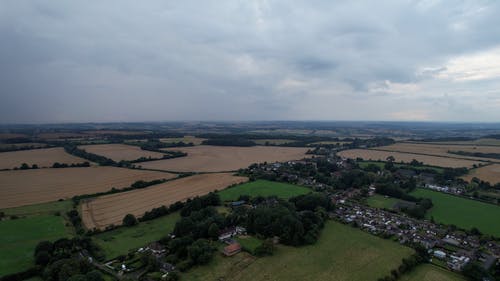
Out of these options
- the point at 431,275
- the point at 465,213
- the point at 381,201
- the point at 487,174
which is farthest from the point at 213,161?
the point at 487,174

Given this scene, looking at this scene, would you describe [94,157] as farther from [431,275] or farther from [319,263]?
[431,275]

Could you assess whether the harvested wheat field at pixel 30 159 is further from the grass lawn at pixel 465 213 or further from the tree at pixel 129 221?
the grass lawn at pixel 465 213

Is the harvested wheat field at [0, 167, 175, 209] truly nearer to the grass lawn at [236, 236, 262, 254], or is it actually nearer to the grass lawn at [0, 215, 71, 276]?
the grass lawn at [0, 215, 71, 276]

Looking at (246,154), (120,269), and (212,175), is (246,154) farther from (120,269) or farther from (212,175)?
(120,269)

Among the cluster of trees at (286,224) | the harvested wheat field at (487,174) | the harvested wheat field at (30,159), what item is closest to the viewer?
the cluster of trees at (286,224)

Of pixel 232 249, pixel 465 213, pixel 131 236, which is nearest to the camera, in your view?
pixel 232 249

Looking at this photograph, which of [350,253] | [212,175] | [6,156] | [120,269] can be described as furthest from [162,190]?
[6,156]

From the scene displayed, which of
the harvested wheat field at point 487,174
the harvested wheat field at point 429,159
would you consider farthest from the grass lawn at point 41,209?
the harvested wheat field at point 429,159
